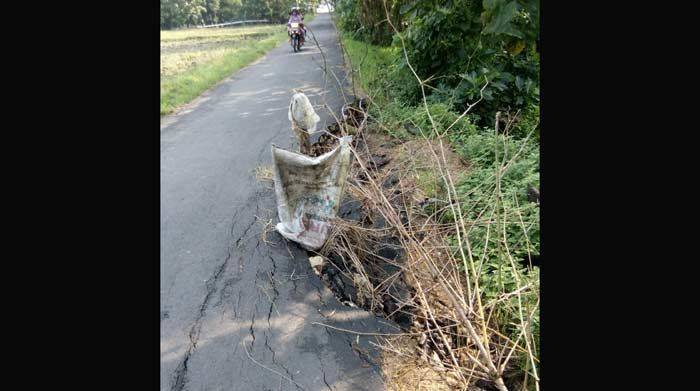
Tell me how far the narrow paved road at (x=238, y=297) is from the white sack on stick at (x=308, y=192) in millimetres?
175

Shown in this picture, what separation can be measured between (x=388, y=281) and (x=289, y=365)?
3.84ft

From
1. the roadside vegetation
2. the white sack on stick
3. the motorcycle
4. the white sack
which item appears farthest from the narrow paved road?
the motorcycle

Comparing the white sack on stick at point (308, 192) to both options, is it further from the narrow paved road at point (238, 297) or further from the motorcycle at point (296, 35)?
the motorcycle at point (296, 35)

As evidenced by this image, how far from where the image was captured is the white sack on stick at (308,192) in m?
4.11

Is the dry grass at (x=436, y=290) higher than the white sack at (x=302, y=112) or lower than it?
lower

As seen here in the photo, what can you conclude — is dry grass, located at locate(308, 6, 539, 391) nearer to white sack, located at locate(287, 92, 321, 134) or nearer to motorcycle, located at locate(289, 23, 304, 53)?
white sack, located at locate(287, 92, 321, 134)

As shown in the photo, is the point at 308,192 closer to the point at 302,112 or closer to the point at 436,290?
the point at 302,112

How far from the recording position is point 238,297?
143 inches

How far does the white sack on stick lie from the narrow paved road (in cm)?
17

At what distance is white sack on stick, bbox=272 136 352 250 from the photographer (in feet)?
13.5

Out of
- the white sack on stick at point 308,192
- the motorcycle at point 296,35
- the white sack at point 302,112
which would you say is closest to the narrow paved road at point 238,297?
the white sack on stick at point 308,192

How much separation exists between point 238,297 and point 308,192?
1138mm

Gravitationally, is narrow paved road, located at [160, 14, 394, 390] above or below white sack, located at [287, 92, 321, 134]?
below

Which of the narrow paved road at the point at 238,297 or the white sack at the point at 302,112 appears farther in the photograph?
the white sack at the point at 302,112
